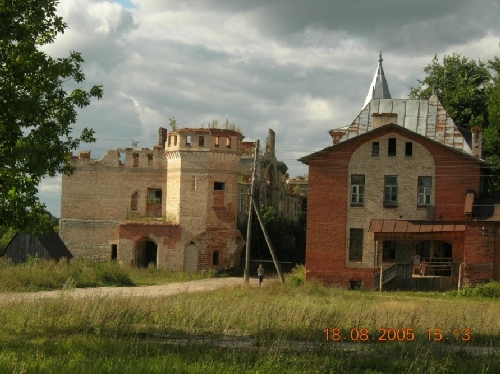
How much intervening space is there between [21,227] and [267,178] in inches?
1505

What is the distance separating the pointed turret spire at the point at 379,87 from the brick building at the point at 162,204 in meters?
14.1

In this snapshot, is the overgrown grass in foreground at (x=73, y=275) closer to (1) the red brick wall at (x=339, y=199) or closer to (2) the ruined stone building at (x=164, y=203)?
(2) the ruined stone building at (x=164, y=203)

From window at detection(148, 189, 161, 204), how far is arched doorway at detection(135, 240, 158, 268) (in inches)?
106

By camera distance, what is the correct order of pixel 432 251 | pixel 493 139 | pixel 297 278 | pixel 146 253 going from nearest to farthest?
pixel 297 278
pixel 432 251
pixel 493 139
pixel 146 253

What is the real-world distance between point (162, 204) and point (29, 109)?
33.4 metres

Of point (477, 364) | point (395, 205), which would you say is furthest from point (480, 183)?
point (477, 364)

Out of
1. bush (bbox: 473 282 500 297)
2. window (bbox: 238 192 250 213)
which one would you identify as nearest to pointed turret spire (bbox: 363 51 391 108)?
window (bbox: 238 192 250 213)

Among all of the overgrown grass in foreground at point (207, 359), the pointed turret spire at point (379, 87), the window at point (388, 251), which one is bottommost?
the overgrown grass in foreground at point (207, 359)

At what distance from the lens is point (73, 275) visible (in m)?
34.3

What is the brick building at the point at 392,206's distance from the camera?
117 feet

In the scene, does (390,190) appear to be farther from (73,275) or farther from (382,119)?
(73,275)

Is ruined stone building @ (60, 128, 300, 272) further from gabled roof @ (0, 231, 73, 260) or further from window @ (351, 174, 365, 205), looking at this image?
window @ (351, 174, 365, 205)

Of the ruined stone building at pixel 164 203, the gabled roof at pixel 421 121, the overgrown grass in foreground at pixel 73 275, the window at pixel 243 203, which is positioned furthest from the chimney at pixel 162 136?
the gabled roof at pixel 421 121

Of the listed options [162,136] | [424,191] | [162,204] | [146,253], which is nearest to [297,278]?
[424,191]
